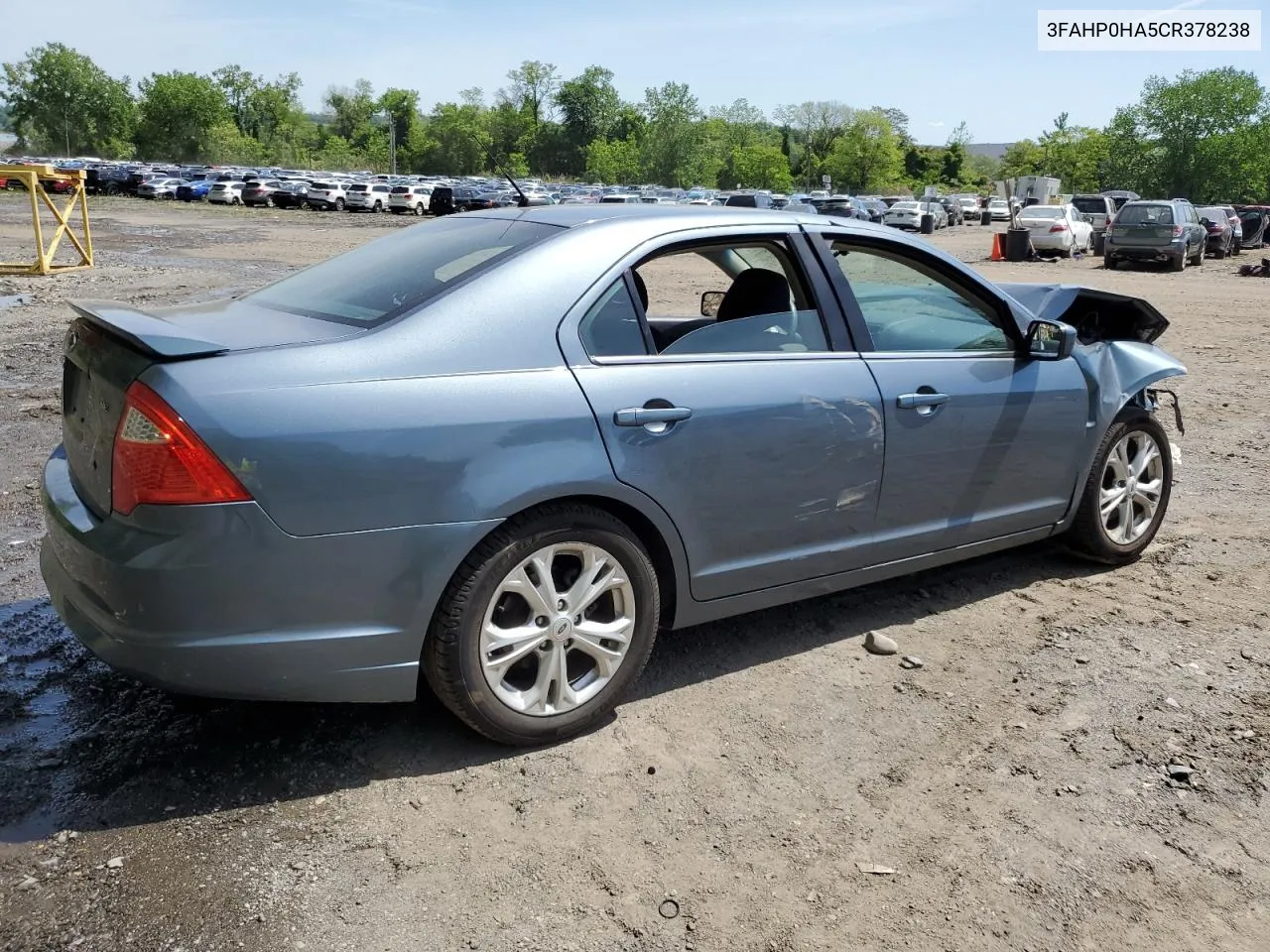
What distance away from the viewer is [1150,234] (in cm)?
2661

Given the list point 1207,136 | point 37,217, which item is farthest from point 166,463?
point 1207,136

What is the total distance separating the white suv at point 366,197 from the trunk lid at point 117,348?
53060 millimetres

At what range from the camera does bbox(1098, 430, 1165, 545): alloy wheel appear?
4930 mm

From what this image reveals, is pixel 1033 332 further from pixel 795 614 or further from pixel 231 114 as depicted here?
pixel 231 114

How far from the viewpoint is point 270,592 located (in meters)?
2.80

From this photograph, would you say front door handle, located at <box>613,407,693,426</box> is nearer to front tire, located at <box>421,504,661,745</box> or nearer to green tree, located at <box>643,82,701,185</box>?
front tire, located at <box>421,504,661,745</box>

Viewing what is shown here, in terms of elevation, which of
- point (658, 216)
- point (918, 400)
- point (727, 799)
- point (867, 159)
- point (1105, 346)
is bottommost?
point (727, 799)

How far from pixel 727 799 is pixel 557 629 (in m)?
0.69

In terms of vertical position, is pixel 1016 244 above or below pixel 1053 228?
below

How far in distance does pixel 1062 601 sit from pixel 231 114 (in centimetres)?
15133

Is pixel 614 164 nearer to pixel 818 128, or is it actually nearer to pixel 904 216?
pixel 818 128

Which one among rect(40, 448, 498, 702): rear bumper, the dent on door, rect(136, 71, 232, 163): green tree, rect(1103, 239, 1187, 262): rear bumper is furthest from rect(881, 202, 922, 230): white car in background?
rect(136, 71, 232, 163): green tree

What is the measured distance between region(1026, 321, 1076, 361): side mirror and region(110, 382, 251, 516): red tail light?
316cm

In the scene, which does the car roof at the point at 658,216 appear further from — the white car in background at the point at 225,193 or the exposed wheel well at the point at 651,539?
the white car in background at the point at 225,193
